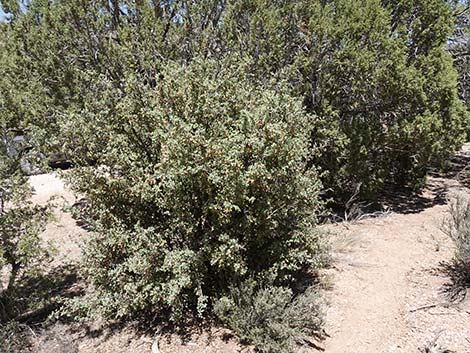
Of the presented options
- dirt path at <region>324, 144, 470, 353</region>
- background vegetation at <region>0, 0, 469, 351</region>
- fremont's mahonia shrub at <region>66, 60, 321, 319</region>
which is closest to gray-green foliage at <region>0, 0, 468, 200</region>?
background vegetation at <region>0, 0, 469, 351</region>

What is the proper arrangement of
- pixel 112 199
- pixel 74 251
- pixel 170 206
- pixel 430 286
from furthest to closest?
pixel 74 251 < pixel 430 286 < pixel 112 199 < pixel 170 206

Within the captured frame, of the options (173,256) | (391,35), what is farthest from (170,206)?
(391,35)

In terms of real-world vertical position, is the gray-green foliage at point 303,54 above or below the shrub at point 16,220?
above

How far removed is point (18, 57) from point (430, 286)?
673cm

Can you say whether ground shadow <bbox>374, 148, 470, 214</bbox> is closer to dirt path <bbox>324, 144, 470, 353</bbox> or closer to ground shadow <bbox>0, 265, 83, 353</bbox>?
dirt path <bbox>324, 144, 470, 353</bbox>

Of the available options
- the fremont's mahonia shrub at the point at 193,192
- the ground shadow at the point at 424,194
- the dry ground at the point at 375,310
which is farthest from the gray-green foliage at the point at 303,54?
the fremont's mahonia shrub at the point at 193,192

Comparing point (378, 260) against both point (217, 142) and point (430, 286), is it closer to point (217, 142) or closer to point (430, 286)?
point (430, 286)

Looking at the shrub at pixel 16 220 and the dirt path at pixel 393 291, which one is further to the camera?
the shrub at pixel 16 220

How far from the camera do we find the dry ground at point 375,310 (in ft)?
14.1

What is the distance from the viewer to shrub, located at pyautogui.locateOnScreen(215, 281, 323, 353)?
165 inches

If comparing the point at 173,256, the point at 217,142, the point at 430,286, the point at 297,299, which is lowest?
the point at 430,286

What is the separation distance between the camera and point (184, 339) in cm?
455

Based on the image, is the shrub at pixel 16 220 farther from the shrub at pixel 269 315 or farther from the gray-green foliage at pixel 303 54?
the shrub at pixel 269 315

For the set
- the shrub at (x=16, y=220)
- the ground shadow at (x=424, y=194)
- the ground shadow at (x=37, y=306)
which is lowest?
the ground shadow at (x=424, y=194)
